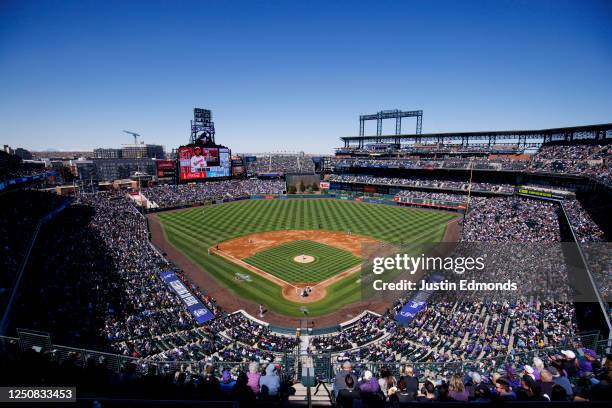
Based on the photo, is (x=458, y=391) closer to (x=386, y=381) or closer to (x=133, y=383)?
(x=386, y=381)

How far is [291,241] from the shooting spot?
40281mm

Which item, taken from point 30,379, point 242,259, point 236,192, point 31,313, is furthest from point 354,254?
point 236,192

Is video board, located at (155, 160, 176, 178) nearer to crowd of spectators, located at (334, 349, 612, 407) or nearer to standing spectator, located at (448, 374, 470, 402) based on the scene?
crowd of spectators, located at (334, 349, 612, 407)

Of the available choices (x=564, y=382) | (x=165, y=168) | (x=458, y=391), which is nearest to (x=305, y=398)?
(x=458, y=391)

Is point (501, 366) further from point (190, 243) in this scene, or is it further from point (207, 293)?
point (190, 243)

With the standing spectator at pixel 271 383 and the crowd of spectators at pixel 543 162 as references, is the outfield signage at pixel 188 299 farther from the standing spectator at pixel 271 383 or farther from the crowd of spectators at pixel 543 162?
the crowd of spectators at pixel 543 162

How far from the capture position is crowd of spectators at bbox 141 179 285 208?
62.3 meters

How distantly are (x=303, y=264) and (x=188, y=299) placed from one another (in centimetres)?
1219

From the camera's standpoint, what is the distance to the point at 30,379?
6.43 meters

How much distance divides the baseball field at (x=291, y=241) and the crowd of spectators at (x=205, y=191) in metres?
4.16

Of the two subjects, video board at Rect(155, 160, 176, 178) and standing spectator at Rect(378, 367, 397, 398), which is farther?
video board at Rect(155, 160, 176, 178)

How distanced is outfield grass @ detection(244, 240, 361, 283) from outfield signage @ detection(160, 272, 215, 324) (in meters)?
7.99

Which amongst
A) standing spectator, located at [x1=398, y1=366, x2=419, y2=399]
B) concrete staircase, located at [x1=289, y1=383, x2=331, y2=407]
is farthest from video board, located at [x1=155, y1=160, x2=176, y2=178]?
standing spectator, located at [x1=398, y1=366, x2=419, y2=399]

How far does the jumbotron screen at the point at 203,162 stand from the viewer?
2677 inches
